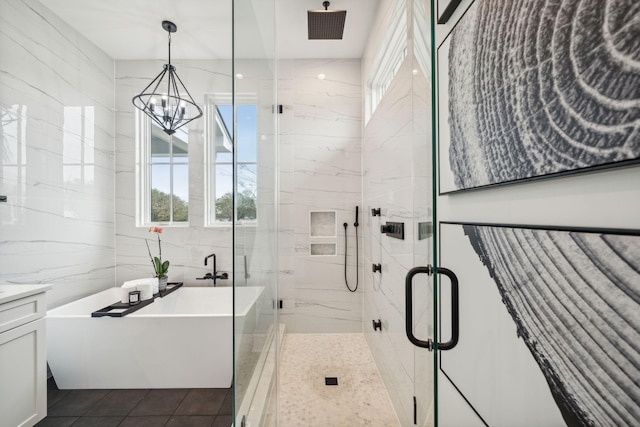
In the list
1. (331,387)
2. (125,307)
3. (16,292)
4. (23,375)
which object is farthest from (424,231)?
(125,307)

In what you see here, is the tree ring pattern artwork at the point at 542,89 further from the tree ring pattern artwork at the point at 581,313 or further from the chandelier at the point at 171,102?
the chandelier at the point at 171,102

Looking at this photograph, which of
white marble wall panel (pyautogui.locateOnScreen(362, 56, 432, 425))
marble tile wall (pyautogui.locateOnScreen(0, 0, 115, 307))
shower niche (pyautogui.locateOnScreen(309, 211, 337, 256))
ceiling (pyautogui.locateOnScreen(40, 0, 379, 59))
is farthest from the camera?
shower niche (pyautogui.locateOnScreen(309, 211, 337, 256))

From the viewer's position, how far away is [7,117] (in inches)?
75.6

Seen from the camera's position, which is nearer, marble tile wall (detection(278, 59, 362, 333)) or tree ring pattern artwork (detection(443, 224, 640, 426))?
tree ring pattern artwork (detection(443, 224, 640, 426))

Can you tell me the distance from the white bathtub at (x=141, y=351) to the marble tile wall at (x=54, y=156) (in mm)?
529

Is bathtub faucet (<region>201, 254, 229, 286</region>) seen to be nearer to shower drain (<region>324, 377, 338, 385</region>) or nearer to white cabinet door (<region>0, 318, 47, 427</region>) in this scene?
white cabinet door (<region>0, 318, 47, 427</region>)

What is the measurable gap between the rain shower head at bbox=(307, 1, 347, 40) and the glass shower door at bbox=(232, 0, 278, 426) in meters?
0.60

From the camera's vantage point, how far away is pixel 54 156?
2.23 m

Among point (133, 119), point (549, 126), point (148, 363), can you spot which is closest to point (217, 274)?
point (148, 363)

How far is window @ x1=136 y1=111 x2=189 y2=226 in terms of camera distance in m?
3.00

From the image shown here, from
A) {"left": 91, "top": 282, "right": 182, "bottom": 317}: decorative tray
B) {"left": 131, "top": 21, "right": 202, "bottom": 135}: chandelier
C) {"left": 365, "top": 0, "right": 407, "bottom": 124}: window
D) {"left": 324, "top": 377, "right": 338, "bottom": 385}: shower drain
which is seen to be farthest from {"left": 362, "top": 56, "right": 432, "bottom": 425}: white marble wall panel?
{"left": 91, "top": 282, "right": 182, "bottom": 317}: decorative tray

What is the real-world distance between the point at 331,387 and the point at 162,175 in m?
2.74

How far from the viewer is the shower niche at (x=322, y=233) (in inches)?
115

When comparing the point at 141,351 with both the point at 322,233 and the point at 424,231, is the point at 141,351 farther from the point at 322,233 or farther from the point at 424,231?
the point at 424,231
